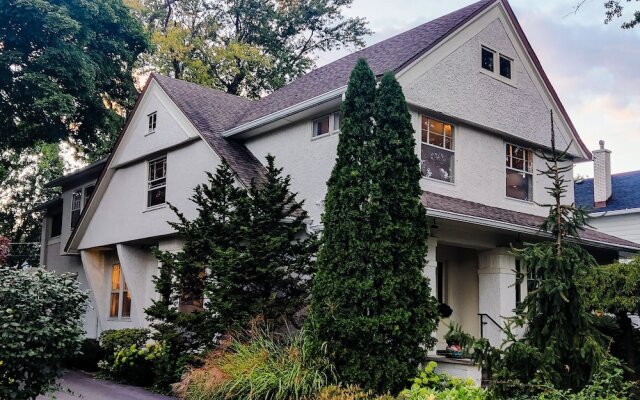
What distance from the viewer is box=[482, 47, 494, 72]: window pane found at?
14984mm

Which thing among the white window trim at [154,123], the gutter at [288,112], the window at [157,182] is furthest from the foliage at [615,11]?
the white window trim at [154,123]

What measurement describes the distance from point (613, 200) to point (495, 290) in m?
11.3

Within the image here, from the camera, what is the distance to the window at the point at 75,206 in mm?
22062

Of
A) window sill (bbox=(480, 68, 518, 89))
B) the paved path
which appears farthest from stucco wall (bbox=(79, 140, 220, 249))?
window sill (bbox=(480, 68, 518, 89))

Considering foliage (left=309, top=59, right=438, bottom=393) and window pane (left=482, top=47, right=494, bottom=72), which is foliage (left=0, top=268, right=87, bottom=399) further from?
window pane (left=482, top=47, right=494, bottom=72)

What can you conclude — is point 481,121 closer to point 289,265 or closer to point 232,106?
point 289,265

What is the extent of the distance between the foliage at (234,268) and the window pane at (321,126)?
1978 millimetres

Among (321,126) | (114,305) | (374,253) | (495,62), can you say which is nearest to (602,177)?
(495,62)

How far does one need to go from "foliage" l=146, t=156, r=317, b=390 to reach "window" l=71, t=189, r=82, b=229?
11.0 meters

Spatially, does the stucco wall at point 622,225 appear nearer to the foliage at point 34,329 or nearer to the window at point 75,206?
the window at point 75,206

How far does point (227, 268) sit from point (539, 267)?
18.0ft

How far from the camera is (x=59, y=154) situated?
3534 cm

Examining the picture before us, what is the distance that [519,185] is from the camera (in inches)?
614

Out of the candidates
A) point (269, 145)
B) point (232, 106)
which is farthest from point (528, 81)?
point (232, 106)
